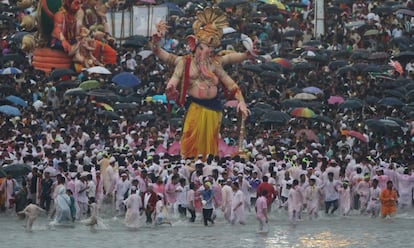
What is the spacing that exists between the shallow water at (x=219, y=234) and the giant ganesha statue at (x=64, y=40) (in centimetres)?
1082

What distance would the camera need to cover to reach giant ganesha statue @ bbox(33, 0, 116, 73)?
44.5 metres

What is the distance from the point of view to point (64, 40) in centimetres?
4456

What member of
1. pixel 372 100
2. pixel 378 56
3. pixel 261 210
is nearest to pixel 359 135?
pixel 372 100

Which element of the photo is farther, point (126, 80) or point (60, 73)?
point (60, 73)

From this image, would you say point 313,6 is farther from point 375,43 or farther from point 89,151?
point 89,151

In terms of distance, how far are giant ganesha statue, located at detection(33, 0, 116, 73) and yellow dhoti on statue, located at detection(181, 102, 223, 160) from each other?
26.8ft

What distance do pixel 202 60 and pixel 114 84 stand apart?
6.71 meters

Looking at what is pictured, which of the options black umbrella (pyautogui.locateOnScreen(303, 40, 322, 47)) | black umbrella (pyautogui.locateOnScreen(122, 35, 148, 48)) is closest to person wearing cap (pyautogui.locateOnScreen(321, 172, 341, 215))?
black umbrella (pyautogui.locateOnScreen(122, 35, 148, 48))

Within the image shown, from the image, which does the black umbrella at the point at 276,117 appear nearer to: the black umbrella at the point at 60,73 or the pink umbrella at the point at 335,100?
the pink umbrella at the point at 335,100

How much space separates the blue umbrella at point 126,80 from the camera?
4212cm

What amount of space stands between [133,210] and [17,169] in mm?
2789

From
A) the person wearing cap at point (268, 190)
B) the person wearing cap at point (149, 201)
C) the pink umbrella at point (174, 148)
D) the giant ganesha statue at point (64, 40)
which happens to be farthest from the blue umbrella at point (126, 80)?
the person wearing cap at point (149, 201)

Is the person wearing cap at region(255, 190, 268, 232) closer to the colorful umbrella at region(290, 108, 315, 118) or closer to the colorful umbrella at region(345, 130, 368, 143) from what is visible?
the colorful umbrella at region(345, 130, 368, 143)

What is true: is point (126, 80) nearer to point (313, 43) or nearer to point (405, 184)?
point (313, 43)
